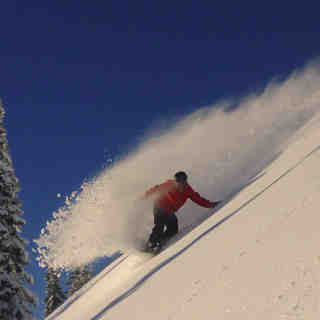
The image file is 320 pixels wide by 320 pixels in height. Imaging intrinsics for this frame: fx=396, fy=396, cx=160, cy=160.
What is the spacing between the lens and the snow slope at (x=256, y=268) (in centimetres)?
288

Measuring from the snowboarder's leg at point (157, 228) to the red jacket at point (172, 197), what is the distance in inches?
5.5

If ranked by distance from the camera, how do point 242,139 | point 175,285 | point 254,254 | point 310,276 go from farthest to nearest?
1. point 242,139
2. point 175,285
3. point 254,254
4. point 310,276

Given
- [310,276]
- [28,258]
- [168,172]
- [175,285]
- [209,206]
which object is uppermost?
[28,258]

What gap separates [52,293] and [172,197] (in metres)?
28.9

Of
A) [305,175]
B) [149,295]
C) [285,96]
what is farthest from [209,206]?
[285,96]

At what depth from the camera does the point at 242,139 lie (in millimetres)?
13734

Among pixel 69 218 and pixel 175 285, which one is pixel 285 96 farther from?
pixel 175 285

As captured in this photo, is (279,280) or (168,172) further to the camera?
(168,172)

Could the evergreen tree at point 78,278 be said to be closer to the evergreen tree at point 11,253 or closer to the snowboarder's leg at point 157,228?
the evergreen tree at point 11,253

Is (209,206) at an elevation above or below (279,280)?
above

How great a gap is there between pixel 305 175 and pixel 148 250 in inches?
180

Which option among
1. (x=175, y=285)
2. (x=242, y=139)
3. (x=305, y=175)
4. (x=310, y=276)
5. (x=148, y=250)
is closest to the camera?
(x=310, y=276)

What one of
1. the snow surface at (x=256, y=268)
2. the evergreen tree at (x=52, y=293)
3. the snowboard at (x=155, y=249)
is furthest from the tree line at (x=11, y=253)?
the evergreen tree at (x=52, y=293)

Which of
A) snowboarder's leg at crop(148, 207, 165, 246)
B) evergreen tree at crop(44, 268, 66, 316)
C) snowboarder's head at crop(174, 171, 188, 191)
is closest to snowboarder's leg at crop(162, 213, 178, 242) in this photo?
snowboarder's leg at crop(148, 207, 165, 246)
